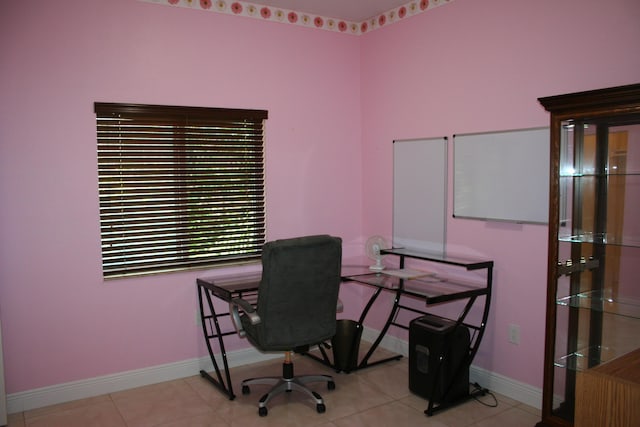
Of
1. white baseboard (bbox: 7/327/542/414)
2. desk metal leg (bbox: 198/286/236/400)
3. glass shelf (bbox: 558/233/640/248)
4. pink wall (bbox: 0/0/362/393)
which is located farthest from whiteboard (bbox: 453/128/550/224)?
desk metal leg (bbox: 198/286/236/400)

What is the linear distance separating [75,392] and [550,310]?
294 cm

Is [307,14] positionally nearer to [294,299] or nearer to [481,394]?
[294,299]

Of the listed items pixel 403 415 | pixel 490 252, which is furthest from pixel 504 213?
pixel 403 415

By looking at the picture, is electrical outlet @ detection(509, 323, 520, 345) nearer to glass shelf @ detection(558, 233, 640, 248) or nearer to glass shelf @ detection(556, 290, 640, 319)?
glass shelf @ detection(556, 290, 640, 319)

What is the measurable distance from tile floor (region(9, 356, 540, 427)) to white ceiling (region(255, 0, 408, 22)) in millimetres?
2747

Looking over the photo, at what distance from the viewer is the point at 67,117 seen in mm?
3281

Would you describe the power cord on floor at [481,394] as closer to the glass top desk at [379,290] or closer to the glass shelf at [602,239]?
the glass top desk at [379,290]

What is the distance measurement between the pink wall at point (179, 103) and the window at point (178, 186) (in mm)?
91

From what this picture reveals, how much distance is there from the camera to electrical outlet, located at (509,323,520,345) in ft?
10.8

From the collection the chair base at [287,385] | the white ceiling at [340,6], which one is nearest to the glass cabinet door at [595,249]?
the chair base at [287,385]

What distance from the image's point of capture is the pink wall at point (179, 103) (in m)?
3.10

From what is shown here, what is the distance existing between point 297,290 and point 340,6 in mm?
2260

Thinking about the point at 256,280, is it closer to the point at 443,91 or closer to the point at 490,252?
the point at 490,252

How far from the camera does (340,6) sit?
3.96 meters
